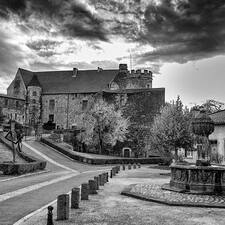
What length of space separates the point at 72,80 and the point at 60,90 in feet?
13.1

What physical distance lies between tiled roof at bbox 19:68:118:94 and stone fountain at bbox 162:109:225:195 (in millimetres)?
55033

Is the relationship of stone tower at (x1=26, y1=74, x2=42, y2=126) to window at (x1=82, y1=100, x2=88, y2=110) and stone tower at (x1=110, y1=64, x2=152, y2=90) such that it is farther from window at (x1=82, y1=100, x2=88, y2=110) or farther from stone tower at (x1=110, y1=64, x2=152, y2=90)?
stone tower at (x1=110, y1=64, x2=152, y2=90)

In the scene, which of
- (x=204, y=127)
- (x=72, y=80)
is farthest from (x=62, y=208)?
(x=72, y=80)

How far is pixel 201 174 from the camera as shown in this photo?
1473cm

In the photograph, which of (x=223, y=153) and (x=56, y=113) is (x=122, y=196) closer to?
(x=223, y=153)

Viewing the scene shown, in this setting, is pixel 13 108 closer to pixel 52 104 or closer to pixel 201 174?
pixel 52 104

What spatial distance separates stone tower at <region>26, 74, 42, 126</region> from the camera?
72125 mm

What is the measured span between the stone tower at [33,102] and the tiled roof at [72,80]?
176 cm

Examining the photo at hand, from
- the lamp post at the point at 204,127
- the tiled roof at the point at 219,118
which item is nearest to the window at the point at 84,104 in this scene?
the tiled roof at the point at 219,118

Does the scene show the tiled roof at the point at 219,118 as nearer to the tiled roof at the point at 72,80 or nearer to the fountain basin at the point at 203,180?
the fountain basin at the point at 203,180

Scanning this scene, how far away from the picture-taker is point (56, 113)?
72.4 meters

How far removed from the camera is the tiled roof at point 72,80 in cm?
7231

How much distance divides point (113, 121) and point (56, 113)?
74.7ft

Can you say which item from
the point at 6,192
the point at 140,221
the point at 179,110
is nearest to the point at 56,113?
the point at 179,110
